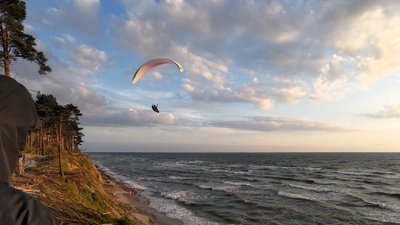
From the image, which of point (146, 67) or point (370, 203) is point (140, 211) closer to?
point (146, 67)

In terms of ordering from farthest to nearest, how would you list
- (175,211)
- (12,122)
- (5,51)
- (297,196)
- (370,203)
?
Answer: 1. (297,196)
2. (370,203)
3. (175,211)
4. (5,51)
5. (12,122)

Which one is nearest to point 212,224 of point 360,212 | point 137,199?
point 137,199

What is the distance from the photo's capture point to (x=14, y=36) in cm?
1902

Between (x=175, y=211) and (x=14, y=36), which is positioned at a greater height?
(x=14, y=36)

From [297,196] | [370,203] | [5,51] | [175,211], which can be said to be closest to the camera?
[5,51]

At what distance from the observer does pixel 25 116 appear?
174 cm

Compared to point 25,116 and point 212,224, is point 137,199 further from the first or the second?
point 25,116

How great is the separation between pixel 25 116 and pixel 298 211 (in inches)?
1244

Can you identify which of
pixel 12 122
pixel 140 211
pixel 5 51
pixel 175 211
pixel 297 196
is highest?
pixel 5 51

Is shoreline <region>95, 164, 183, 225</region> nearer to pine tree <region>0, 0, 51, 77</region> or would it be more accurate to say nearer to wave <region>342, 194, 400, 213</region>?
pine tree <region>0, 0, 51, 77</region>

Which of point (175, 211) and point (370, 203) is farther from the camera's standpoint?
point (370, 203)

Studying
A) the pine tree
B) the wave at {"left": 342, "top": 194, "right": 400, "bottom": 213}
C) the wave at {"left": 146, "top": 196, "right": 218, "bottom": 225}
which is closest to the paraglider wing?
the pine tree

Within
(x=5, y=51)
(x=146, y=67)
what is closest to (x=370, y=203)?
(x=146, y=67)

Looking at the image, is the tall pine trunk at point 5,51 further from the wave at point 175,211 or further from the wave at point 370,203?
the wave at point 370,203
